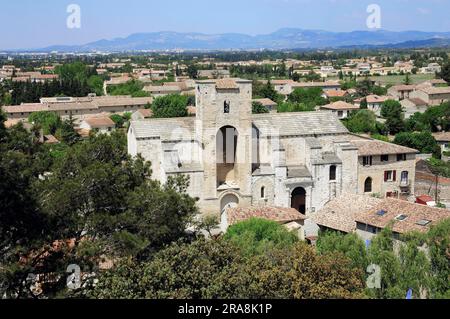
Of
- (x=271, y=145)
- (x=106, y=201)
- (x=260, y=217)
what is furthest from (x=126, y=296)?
(x=271, y=145)

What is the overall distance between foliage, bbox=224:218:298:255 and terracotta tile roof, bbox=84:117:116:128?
4807 cm

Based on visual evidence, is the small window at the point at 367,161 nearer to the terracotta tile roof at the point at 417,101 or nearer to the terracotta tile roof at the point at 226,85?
the terracotta tile roof at the point at 226,85

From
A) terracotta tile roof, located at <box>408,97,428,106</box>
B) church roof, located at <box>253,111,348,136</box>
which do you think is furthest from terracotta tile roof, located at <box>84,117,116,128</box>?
terracotta tile roof, located at <box>408,97,428,106</box>

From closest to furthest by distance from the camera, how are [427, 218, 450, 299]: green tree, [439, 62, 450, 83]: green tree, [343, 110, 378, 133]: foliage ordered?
[427, 218, 450, 299]: green tree < [343, 110, 378, 133]: foliage < [439, 62, 450, 83]: green tree

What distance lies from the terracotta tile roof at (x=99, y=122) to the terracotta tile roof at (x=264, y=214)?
44.0m

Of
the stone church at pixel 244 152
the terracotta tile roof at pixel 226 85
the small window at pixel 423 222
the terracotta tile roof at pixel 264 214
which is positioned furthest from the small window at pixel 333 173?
the small window at pixel 423 222

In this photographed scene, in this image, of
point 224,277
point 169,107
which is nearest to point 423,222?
point 224,277

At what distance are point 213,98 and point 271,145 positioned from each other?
15.2 ft

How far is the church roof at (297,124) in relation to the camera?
117 feet

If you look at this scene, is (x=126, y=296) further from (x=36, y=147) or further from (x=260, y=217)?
(x=260, y=217)

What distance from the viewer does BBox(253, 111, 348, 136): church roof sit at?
1406 inches

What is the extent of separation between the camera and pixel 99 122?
72.2m

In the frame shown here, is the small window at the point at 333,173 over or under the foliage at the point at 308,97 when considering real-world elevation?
under

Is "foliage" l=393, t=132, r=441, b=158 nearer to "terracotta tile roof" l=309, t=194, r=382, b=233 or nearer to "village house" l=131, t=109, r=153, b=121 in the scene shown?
"terracotta tile roof" l=309, t=194, r=382, b=233
